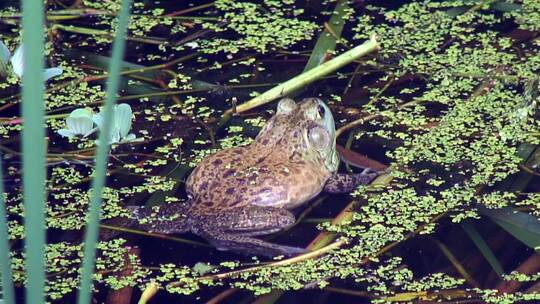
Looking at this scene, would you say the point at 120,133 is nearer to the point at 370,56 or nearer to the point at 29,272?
the point at 370,56

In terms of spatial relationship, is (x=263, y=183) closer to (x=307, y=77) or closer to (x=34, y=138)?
(x=307, y=77)

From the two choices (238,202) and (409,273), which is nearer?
(409,273)

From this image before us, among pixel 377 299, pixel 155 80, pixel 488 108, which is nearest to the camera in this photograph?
pixel 377 299

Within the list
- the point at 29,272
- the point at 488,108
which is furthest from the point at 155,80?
the point at 29,272

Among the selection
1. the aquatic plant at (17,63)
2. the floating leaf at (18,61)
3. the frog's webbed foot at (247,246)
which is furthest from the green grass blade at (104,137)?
the floating leaf at (18,61)

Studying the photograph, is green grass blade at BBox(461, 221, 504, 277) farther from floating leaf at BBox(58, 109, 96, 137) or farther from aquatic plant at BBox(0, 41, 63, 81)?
aquatic plant at BBox(0, 41, 63, 81)

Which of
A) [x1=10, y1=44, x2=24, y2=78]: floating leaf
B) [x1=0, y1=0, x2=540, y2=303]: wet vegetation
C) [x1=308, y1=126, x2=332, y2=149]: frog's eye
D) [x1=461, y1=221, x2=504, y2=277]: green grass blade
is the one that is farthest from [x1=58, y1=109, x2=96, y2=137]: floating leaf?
[x1=461, y1=221, x2=504, y2=277]: green grass blade
